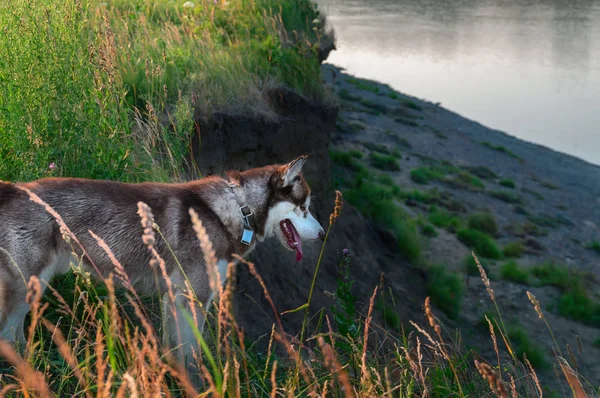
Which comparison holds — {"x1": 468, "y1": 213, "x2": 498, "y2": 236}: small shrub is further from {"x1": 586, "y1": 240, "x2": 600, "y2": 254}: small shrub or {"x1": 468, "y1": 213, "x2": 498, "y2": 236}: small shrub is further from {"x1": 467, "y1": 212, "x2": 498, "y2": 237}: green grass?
{"x1": 586, "y1": 240, "x2": 600, "y2": 254}: small shrub

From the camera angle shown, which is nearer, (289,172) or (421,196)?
(289,172)

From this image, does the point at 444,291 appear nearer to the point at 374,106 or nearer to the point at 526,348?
the point at 526,348

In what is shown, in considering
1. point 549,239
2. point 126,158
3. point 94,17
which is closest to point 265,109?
point 94,17

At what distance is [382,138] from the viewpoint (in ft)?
115

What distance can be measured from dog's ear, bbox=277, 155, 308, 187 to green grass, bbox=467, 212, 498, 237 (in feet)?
79.9

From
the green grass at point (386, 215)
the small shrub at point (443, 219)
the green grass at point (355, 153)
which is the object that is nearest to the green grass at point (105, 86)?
the green grass at point (386, 215)

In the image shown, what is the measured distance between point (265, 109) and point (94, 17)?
367 cm

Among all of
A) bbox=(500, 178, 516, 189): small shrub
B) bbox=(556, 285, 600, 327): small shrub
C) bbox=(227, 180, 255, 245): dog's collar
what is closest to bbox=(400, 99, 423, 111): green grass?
bbox=(500, 178, 516, 189): small shrub

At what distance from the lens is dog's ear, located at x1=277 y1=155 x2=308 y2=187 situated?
5590 millimetres

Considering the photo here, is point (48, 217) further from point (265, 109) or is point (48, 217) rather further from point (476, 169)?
point (476, 169)

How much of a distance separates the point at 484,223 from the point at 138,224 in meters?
25.8

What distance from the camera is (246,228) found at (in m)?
5.47

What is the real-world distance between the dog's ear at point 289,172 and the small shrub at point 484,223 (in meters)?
24.4

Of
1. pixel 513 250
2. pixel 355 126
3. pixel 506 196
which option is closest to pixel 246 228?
pixel 513 250
